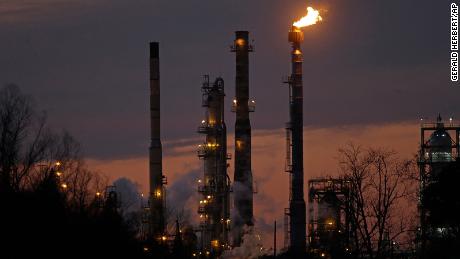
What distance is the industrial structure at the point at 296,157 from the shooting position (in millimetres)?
111062

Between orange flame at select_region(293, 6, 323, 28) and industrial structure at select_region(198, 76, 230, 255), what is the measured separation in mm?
10250

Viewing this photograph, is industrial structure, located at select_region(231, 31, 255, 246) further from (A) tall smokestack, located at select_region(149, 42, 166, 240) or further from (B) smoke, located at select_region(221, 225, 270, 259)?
(A) tall smokestack, located at select_region(149, 42, 166, 240)

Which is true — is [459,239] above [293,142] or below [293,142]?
below

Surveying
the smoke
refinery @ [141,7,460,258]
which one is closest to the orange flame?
refinery @ [141,7,460,258]

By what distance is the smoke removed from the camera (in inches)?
4057

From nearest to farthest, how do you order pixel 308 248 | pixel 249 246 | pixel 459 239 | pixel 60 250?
pixel 60 250 → pixel 459 239 → pixel 249 246 → pixel 308 248

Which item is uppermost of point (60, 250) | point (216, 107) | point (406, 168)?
point (216, 107)

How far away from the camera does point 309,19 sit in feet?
384

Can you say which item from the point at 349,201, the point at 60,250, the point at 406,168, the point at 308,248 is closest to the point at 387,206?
the point at 349,201

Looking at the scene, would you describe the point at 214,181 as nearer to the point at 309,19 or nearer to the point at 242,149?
the point at 242,149

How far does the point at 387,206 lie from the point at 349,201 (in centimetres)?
193

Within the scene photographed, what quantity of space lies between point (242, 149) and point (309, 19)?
51.3ft

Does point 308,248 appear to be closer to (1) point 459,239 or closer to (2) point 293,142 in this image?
(2) point 293,142

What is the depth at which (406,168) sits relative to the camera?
59.7 m
